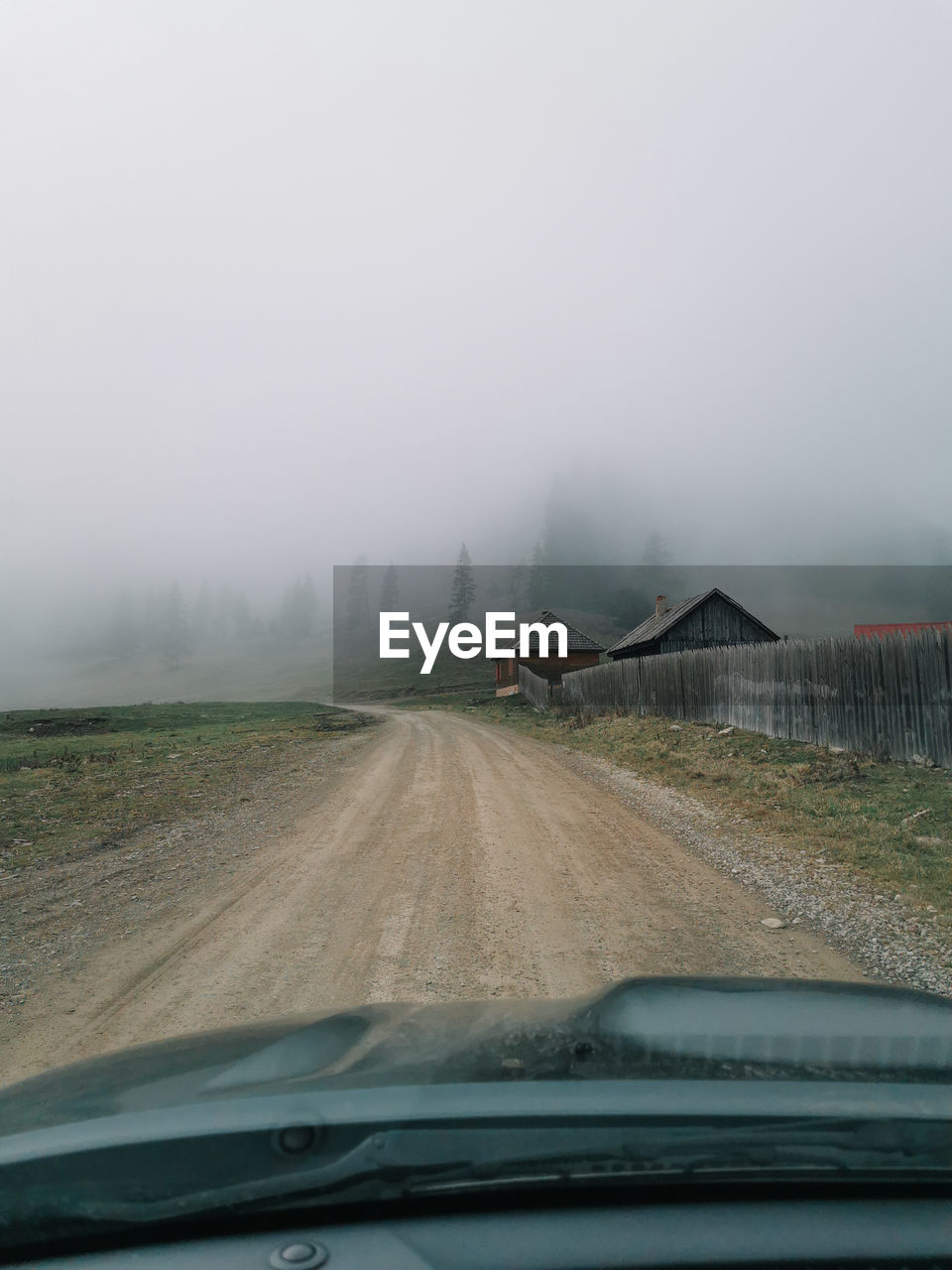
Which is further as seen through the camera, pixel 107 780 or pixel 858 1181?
pixel 107 780

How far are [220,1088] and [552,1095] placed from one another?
0.90 m

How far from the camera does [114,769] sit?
16.4 metres

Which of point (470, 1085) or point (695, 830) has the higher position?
point (470, 1085)

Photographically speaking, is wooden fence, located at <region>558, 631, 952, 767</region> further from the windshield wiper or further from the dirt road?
the windshield wiper

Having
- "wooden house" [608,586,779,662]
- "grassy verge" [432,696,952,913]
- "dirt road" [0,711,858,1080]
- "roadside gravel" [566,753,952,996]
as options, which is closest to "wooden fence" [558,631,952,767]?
"grassy verge" [432,696,952,913]

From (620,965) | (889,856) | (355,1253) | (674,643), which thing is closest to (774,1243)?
(355,1253)

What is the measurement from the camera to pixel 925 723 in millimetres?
11719

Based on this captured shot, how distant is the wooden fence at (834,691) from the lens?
11.7 m

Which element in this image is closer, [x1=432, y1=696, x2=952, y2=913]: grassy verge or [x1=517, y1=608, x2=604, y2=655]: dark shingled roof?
[x1=432, y1=696, x2=952, y2=913]: grassy verge

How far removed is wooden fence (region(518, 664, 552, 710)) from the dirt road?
3101cm

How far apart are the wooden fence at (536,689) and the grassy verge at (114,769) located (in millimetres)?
11780

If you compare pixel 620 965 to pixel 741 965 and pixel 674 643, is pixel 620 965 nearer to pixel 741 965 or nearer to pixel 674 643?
pixel 741 965

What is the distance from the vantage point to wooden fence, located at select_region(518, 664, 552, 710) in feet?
134

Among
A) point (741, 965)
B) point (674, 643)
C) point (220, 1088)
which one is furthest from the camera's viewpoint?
point (674, 643)
